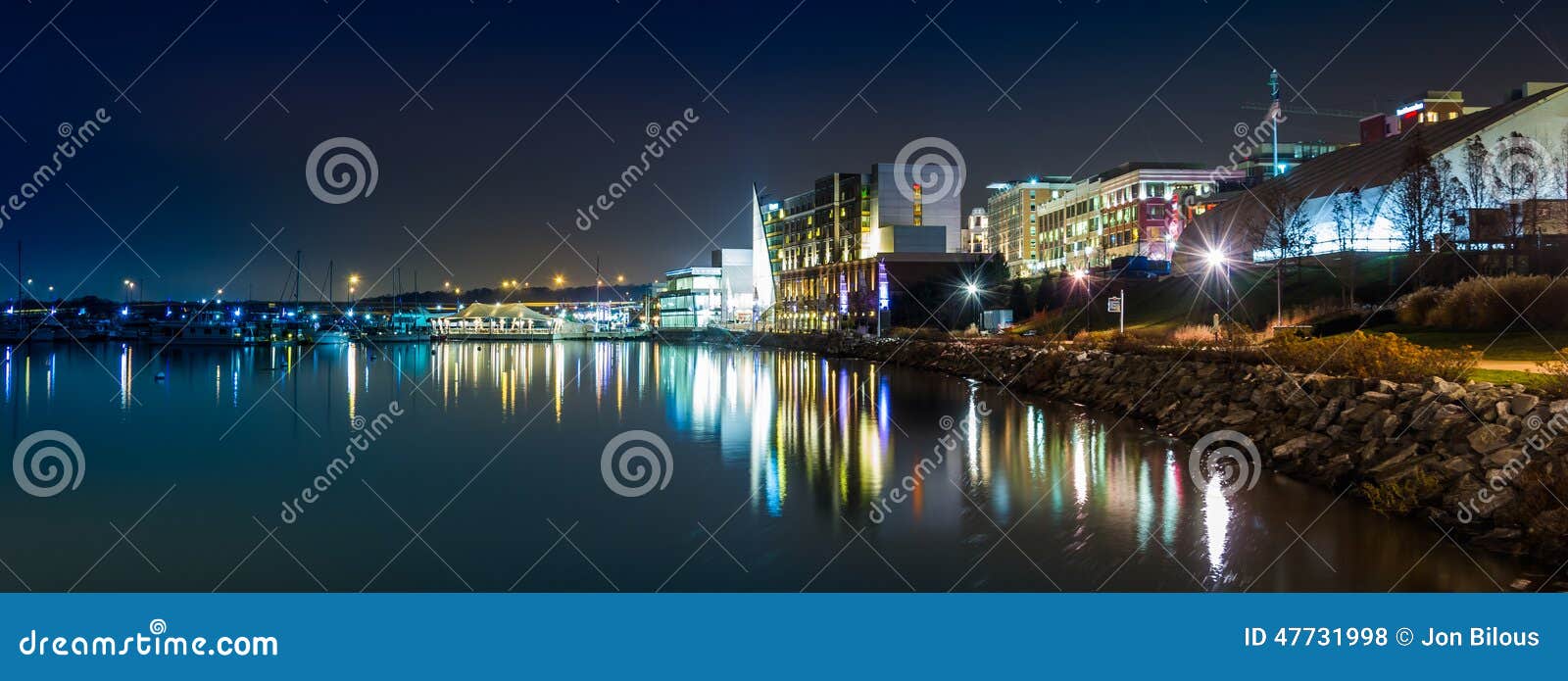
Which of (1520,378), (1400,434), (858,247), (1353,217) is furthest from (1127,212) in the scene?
(1400,434)

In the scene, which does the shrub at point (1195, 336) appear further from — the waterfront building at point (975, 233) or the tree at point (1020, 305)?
the waterfront building at point (975, 233)

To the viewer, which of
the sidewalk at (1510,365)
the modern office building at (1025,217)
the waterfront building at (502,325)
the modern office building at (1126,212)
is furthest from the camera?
the modern office building at (1025,217)

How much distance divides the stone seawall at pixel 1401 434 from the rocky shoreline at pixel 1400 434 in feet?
0.08

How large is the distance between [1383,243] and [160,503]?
63592 millimetres

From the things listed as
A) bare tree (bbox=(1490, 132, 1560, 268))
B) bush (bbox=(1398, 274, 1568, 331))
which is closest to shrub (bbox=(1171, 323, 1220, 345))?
bush (bbox=(1398, 274, 1568, 331))

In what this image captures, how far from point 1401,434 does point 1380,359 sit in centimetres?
423

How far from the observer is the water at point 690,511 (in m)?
12.2

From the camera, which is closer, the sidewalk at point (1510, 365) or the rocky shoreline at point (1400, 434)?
the rocky shoreline at point (1400, 434)

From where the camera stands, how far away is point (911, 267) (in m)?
103

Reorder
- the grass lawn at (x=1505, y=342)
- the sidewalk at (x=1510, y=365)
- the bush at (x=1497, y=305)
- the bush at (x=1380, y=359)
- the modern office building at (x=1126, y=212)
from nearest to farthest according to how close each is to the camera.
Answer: the bush at (x=1380, y=359) → the sidewalk at (x=1510, y=365) → the grass lawn at (x=1505, y=342) → the bush at (x=1497, y=305) → the modern office building at (x=1126, y=212)

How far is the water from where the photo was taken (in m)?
12.2

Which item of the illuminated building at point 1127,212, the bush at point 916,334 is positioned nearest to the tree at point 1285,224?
the bush at point 916,334

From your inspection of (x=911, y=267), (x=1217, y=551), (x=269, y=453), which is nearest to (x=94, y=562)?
(x=269, y=453)

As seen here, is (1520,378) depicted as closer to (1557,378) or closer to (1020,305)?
(1557,378)
